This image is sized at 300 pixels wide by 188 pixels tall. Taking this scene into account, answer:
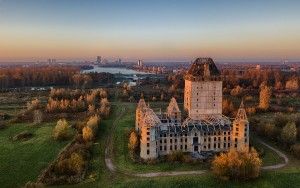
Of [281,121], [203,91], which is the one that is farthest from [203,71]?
[281,121]

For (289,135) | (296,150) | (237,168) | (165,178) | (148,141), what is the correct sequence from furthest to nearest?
(289,135) → (296,150) → (148,141) → (165,178) → (237,168)

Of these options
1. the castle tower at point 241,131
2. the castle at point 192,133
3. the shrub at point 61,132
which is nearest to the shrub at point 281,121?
the castle at point 192,133

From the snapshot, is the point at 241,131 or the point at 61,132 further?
the point at 61,132

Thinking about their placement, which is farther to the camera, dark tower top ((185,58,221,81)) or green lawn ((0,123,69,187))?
dark tower top ((185,58,221,81))

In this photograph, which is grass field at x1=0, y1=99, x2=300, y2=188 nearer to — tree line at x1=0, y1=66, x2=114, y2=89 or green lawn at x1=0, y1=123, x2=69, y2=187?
green lawn at x1=0, y1=123, x2=69, y2=187

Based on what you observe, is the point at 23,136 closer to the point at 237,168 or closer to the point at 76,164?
the point at 76,164

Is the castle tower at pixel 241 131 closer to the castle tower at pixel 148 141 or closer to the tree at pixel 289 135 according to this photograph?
the tree at pixel 289 135

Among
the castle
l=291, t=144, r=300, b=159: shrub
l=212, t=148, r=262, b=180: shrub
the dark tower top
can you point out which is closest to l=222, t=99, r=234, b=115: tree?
the castle
